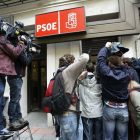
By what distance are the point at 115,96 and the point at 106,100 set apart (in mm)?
214

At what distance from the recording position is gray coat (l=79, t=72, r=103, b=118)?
246 cm

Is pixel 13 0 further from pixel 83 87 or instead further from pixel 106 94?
pixel 106 94

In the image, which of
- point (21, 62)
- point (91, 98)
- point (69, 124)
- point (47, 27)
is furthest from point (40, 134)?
point (47, 27)

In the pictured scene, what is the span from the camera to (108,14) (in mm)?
4246

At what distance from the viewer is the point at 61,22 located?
13.8 feet

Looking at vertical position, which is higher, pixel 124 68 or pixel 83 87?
pixel 124 68

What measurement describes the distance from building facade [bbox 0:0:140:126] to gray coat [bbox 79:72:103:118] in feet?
6.25

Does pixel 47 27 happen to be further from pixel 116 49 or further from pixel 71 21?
pixel 116 49

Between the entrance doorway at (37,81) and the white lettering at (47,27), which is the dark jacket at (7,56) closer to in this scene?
the white lettering at (47,27)

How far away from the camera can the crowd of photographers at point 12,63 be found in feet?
6.36

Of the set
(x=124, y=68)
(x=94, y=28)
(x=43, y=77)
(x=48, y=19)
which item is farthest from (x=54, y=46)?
(x=124, y=68)

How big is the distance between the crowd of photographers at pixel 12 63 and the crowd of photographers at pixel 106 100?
2.73ft

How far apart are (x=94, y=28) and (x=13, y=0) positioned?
3.75 metres

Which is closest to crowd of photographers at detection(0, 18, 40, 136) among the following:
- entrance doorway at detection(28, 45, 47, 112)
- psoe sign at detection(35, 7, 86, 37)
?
psoe sign at detection(35, 7, 86, 37)
